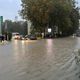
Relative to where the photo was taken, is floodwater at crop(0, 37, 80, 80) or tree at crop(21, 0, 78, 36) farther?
tree at crop(21, 0, 78, 36)

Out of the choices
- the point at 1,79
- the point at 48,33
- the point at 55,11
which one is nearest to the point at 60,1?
the point at 55,11

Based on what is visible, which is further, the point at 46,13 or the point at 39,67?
the point at 46,13

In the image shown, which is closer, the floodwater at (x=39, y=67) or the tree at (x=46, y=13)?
the floodwater at (x=39, y=67)

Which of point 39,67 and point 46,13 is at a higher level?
point 46,13

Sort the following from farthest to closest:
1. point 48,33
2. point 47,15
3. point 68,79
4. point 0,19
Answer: point 48,33 → point 47,15 → point 0,19 → point 68,79

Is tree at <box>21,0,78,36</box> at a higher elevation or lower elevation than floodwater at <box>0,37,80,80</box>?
higher

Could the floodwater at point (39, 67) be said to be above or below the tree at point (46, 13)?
below

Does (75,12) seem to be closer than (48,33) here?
No

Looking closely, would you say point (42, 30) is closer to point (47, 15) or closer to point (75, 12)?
point (47, 15)

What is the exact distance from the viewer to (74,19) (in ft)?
379

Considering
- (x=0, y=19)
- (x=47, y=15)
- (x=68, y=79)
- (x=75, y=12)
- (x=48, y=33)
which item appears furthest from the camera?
(x=75, y=12)

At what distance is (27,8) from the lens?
101m

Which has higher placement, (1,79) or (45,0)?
(45,0)

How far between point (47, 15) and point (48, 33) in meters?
13.0
